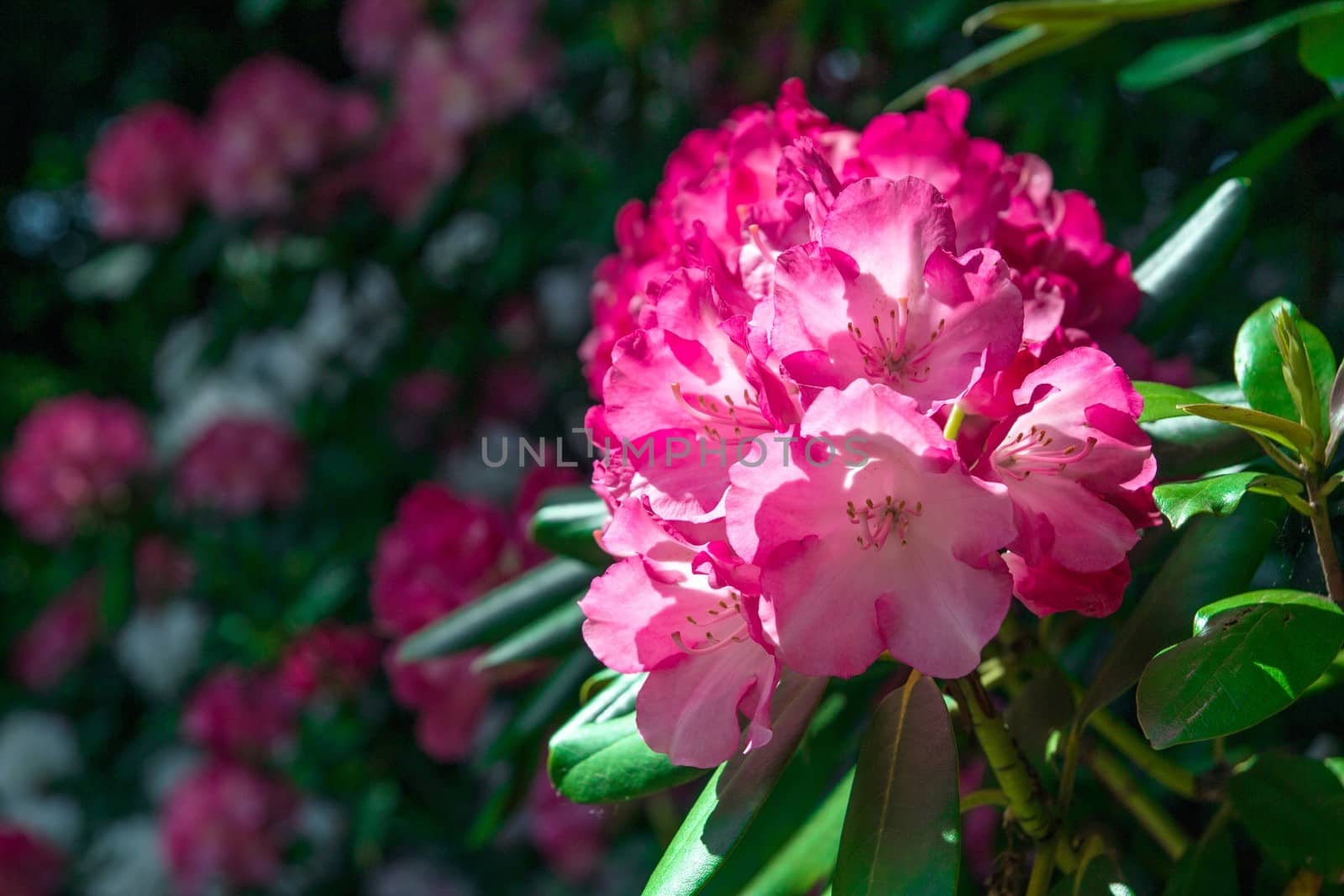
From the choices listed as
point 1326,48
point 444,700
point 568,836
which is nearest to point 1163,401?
point 1326,48

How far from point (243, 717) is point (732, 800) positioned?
1.19 metres

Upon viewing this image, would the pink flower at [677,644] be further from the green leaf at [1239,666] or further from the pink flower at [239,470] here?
the pink flower at [239,470]

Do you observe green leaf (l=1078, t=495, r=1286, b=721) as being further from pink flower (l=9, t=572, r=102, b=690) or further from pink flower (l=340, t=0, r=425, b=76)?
pink flower (l=9, t=572, r=102, b=690)

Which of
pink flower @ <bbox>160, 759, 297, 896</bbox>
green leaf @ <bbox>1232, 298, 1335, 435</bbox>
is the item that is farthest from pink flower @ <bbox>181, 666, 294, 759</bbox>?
green leaf @ <bbox>1232, 298, 1335, 435</bbox>

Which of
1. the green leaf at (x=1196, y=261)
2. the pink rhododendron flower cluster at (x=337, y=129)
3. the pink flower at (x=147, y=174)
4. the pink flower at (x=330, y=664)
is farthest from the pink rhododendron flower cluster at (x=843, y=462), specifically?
the pink flower at (x=147, y=174)

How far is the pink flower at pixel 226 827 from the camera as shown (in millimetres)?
1438

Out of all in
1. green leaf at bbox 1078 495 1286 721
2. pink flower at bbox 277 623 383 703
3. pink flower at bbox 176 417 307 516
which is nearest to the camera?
green leaf at bbox 1078 495 1286 721

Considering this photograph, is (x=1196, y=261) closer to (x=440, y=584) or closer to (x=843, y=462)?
(x=843, y=462)

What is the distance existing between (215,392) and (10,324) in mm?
447

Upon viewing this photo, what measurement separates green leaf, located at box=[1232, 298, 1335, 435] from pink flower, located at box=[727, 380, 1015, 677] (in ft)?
0.53

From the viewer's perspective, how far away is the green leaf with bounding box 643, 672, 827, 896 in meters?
0.42

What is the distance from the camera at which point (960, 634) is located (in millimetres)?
359

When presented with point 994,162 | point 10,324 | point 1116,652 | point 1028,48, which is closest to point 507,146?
point 1028,48

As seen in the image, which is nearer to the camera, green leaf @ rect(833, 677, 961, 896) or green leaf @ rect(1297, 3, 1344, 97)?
green leaf @ rect(833, 677, 961, 896)
